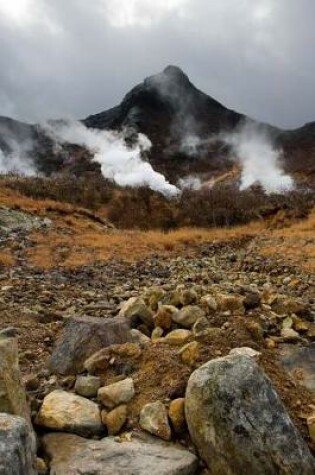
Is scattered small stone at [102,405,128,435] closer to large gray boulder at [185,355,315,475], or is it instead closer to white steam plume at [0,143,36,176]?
Answer: large gray boulder at [185,355,315,475]

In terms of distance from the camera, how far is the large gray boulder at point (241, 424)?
13.1 feet

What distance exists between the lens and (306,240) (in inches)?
799

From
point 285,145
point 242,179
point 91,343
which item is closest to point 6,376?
point 91,343

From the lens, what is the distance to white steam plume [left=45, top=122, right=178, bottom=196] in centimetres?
7025

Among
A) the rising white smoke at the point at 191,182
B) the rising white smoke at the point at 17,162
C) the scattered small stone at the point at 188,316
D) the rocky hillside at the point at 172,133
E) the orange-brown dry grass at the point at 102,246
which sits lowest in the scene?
the scattered small stone at the point at 188,316

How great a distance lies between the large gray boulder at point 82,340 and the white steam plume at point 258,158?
68887mm

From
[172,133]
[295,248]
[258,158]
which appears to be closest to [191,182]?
[258,158]

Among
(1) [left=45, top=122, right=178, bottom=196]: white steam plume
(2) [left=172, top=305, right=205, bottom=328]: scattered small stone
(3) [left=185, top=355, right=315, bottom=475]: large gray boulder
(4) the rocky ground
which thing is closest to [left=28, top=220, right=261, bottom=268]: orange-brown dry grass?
(4) the rocky ground

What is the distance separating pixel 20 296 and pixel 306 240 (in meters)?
12.6

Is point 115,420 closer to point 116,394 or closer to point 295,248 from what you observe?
point 116,394

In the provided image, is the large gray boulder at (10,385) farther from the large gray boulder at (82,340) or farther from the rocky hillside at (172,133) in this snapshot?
the rocky hillside at (172,133)

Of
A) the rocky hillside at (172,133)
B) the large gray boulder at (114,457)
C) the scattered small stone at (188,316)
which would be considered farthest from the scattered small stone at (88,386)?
the rocky hillside at (172,133)

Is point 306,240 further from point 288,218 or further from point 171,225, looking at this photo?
point 171,225

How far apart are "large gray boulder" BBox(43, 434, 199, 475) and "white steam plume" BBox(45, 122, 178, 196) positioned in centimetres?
5873
